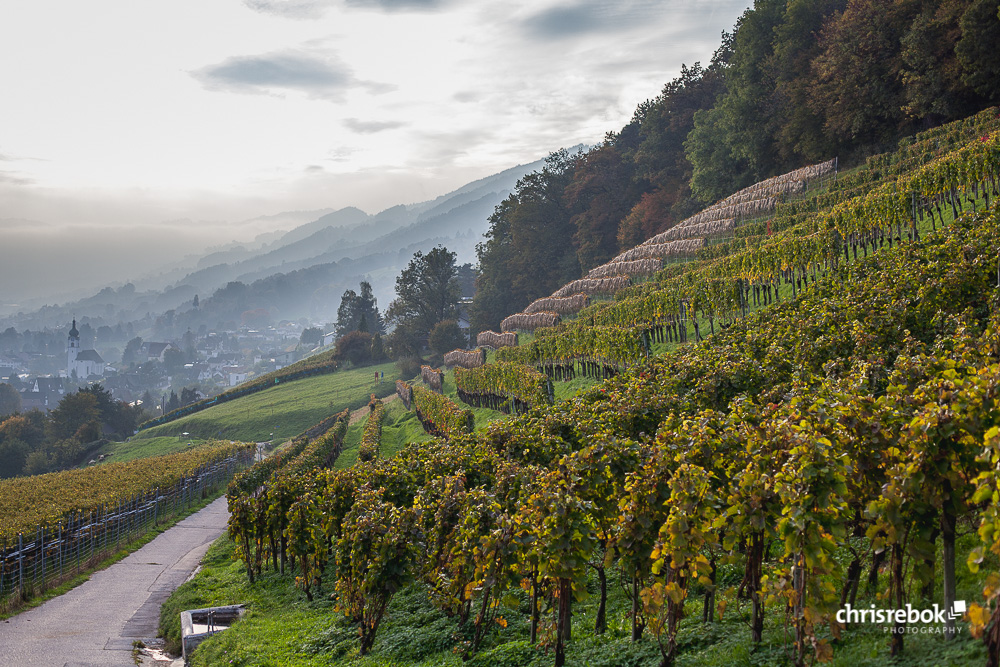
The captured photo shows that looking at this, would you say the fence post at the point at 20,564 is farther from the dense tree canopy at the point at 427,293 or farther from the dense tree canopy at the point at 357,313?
the dense tree canopy at the point at 357,313

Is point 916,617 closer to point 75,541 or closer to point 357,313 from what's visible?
point 75,541

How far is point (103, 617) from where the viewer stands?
1836 cm

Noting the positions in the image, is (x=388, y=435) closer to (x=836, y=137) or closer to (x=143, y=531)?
(x=143, y=531)

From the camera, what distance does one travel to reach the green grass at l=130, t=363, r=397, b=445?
215 ft

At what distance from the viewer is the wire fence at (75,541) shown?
20.1m

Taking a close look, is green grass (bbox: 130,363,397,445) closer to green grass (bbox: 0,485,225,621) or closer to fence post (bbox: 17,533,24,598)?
green grass (bbox: 0,485,225,621)

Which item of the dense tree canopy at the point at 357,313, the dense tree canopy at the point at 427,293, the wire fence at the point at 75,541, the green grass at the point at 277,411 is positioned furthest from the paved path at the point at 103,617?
the dense tree canopy at the point at 357,313

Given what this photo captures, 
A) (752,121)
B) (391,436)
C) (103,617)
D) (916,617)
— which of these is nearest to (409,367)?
(391,436)

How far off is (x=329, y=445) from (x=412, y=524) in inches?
1256

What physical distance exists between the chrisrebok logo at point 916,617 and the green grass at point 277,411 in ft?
199

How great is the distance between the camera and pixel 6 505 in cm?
2680

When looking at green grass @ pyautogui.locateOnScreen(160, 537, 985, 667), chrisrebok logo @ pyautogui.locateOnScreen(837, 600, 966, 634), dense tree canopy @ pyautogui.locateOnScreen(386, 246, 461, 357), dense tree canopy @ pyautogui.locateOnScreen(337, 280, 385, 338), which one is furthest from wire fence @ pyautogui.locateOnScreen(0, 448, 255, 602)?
dense tree canopy @ pyautogui.locateOnScreen(337, 280, 385, 338)

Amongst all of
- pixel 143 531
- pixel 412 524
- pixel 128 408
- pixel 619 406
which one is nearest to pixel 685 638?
pixel 412 524

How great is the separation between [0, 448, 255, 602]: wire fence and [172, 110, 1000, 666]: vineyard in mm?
7236
